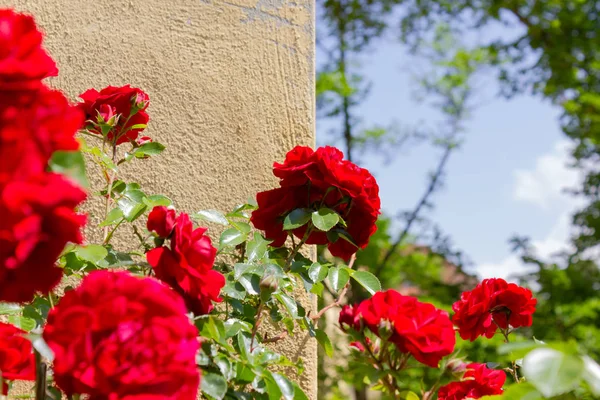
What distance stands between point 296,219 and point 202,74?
31.0 inches

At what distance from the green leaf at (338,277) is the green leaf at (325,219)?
16 cm

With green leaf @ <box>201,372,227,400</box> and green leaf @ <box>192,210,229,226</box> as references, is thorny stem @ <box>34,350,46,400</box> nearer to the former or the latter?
green leaf @ <box>201,372,227,400</box>

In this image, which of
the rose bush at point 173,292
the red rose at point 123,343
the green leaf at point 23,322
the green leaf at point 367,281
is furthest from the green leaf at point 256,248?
the red rose at point 123,343

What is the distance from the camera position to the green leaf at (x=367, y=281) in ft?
4.65

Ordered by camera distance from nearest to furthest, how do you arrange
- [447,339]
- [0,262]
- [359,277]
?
1. [0,262]
2. [447,339]
3. [359,277]

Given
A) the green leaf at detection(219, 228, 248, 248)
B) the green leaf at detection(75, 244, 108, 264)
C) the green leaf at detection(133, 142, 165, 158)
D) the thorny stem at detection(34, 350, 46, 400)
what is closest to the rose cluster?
the thorny stem at detection(34, 350, 46, 400)

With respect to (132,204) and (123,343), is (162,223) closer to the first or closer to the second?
(123,343)

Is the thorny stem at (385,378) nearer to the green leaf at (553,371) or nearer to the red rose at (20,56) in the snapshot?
the green leaf at (553,371)

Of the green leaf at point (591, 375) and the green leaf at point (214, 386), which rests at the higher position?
the green leaf at point (591, 375)

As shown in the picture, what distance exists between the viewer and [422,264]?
7.13m

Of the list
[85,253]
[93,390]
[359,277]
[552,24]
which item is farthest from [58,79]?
[552,24]

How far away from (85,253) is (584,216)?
7327 millimetres

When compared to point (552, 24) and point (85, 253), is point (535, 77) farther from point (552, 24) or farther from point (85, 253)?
point (85, 253)

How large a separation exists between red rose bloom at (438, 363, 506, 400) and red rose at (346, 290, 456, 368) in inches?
16.6
